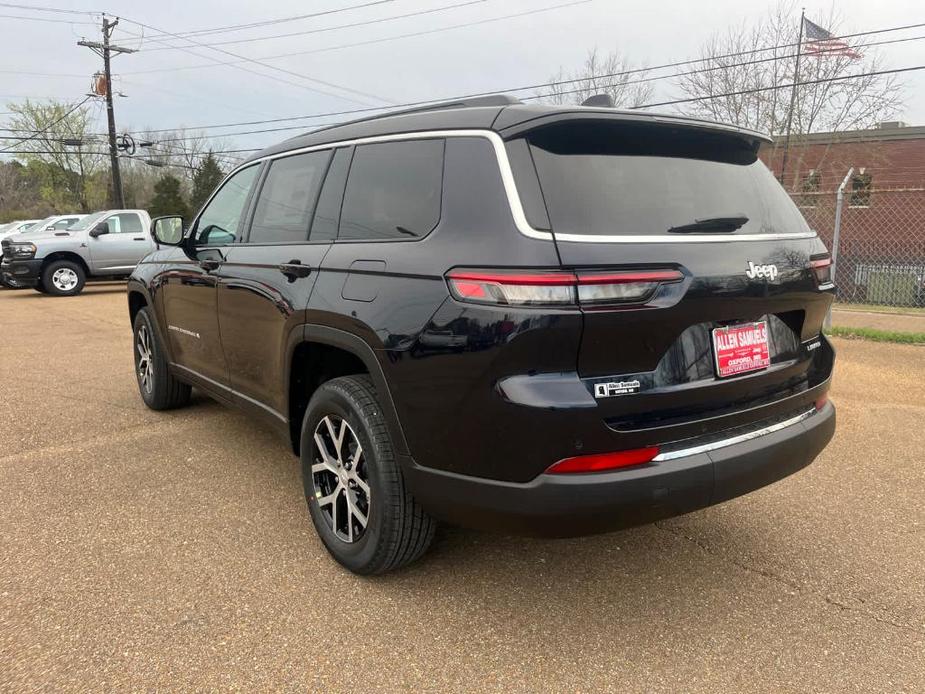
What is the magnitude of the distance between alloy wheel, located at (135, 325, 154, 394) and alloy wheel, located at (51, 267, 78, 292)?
449 inches

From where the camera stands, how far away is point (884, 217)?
20219 mm

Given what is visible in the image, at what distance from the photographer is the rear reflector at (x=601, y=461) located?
2057 millimetres

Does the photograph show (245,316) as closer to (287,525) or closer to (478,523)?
(287,525)

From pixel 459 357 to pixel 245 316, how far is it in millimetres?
1759

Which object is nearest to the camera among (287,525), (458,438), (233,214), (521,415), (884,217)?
(521,415)

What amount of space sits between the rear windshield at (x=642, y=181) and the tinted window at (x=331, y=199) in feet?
3.55

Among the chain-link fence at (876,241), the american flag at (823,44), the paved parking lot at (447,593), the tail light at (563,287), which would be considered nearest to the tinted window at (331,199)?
the tail light at (563,287)

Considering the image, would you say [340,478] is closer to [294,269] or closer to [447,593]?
[447,593]

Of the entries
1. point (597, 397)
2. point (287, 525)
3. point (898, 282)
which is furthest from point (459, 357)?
point (898, 282)

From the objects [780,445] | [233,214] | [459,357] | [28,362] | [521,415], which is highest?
[233,214]

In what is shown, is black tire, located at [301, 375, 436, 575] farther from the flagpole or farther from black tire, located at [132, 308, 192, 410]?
the flagpole

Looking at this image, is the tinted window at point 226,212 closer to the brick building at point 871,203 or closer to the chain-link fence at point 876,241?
the brick building at point 871,203

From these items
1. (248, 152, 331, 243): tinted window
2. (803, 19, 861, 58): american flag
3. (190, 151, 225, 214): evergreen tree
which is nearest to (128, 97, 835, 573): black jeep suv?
(248, 152, 331, 243): tinted window

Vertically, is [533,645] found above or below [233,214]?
below
